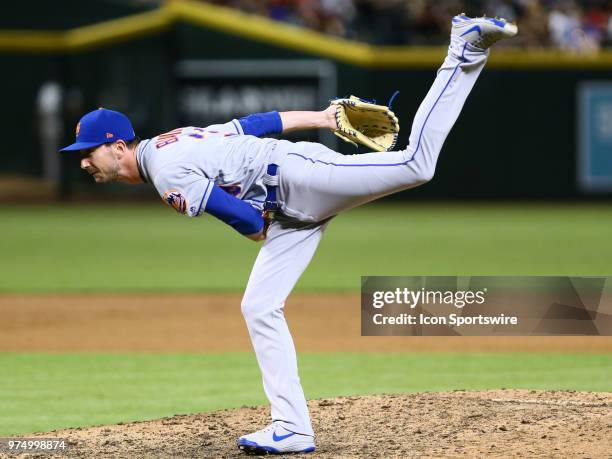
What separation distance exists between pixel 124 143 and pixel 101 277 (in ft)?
27.6

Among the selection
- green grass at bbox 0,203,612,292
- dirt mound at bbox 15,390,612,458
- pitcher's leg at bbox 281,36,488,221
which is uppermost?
pitcher's leg at bbox 281,36,488,221

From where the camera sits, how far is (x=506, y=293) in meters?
8.64

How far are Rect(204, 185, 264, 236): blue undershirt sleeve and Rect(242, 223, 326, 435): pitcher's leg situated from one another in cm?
34

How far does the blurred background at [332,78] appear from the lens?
2120cm

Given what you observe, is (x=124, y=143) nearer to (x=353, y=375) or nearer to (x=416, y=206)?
(x=353, y=375)

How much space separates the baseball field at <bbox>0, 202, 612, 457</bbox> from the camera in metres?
5.27

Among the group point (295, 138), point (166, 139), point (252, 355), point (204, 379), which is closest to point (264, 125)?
point (166, 139)

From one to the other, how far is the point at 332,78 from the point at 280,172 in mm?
17218

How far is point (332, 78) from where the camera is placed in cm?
2177

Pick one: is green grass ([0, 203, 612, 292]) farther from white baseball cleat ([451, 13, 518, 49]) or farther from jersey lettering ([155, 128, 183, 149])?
white baseball cleat ([451, 13, 518, 49])

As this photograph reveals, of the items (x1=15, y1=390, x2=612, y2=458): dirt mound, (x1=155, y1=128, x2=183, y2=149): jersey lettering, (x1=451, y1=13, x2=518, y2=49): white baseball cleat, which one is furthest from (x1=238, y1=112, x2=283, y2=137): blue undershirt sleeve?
(x1=15, y1=390, x2=612, y2=458): dirt mound

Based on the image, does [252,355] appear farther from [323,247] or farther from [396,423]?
[323,247]

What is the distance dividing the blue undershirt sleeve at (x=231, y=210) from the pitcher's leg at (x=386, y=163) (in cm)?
28

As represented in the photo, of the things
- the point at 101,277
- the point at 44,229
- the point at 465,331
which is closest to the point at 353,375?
the point at 465,331
